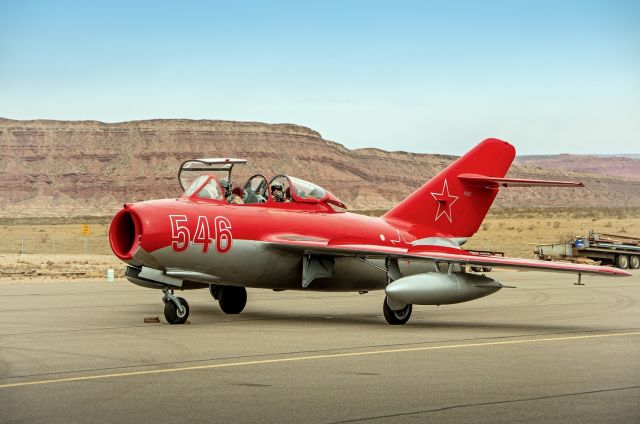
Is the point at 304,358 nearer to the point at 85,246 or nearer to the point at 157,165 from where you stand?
the point at 85,246

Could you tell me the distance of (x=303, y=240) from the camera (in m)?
19.7

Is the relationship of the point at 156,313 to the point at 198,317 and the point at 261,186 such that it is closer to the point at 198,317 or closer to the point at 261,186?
the point at 198,317

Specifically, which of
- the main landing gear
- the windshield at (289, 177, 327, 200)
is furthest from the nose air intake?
the windshield at (289, 177, 327, 200)

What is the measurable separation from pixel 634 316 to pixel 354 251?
5966 millimetres

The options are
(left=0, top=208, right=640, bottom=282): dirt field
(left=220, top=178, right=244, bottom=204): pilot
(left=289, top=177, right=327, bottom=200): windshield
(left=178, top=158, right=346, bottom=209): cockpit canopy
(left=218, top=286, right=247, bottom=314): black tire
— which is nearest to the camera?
(left=178, top=158, right=346, bottom=209): cockpit canopy

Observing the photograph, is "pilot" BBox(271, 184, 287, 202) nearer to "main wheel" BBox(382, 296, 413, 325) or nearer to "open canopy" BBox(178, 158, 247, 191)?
"open canopy" BBox(178, 158, 247, 191)

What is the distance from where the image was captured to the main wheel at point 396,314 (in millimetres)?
18719

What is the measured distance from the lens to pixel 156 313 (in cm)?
2073

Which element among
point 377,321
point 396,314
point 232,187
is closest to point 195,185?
point 232,187

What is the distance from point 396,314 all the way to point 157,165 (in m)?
138

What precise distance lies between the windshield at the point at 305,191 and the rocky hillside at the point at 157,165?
124176 millimetres

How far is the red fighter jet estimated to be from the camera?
707 inches

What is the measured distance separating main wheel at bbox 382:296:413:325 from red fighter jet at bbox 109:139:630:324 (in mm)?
19

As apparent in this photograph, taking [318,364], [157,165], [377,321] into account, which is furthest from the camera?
[157,165]
